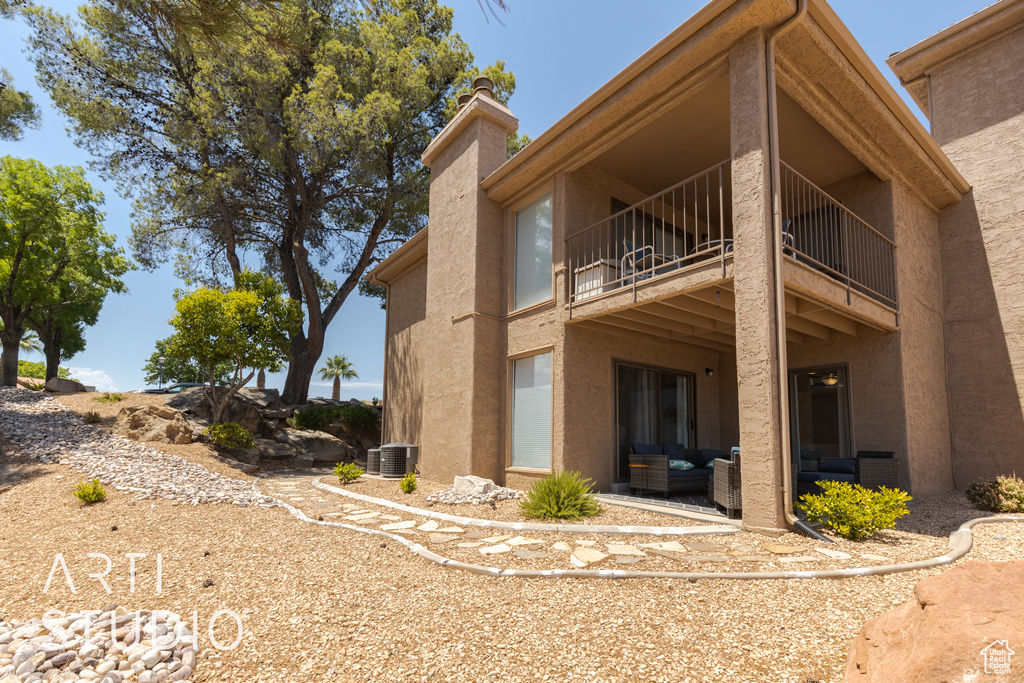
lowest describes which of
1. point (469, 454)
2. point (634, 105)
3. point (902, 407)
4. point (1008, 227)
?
point (469, 454)

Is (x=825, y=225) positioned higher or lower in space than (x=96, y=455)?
higher

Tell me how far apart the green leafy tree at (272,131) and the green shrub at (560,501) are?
A: 10850 millimetres

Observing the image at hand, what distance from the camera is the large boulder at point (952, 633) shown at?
1882mm

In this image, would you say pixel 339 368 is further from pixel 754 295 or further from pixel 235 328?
pixel 754 295

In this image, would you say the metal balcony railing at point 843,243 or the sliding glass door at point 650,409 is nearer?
the metal balcony railing at point 843,243

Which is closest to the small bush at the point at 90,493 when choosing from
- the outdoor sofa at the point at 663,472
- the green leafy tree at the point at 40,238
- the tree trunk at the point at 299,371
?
the outdoor sofa at the point at 663,472

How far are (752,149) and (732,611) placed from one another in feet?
15.5

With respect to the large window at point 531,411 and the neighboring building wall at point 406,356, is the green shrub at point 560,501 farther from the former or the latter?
the neighboring building wall at point 406,356

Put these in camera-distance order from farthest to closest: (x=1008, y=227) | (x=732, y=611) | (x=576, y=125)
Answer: (x=1008, y=227)
(x=576, y=125)
(x=732, y=611)

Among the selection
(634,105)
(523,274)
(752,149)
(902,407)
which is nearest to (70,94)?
(523,274)

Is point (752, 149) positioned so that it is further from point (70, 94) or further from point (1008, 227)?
point (70, 94)

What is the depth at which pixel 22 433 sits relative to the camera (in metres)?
10.5

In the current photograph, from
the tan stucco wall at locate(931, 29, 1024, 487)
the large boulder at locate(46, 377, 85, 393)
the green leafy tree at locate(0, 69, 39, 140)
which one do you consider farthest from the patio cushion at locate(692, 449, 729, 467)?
the large boulder at locate(46, 377, 85, 393)

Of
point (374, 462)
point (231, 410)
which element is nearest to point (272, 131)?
point (231, 410)
